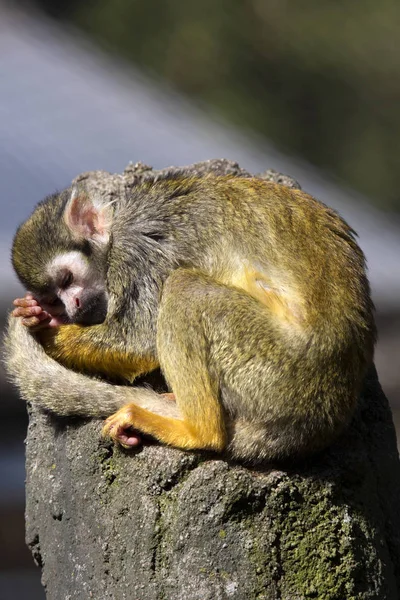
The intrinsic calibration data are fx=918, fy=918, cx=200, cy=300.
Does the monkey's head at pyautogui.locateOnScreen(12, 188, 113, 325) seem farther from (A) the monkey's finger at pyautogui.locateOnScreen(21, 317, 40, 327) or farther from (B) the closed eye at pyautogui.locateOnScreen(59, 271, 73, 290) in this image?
(A) the monkey's finger at pyautogui.locateOnScreen(21, 317, 40, 327)

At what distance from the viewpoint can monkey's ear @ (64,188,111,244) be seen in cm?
465

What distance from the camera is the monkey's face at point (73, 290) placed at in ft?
15.0

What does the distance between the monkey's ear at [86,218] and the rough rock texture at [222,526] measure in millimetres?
968

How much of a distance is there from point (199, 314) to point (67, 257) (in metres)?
0.88

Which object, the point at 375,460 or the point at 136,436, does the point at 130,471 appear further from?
the point at 375,460

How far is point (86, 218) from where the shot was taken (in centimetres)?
469

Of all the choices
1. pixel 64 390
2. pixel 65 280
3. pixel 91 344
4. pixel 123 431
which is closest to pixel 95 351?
pixel 91 344

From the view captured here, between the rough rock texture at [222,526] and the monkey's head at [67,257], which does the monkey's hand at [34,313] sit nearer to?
the monkey's head at [67,257]

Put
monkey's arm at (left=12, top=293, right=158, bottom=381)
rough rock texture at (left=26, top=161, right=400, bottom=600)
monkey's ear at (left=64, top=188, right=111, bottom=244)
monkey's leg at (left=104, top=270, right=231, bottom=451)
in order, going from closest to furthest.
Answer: rough rock texture at (left=26, top=161, right=400, bottom=600), monkey's leg at (left=104, top=270, right=231, bottom=451), monkey's arm at (left=12, top=293, right=158, bottom=381), monkey's ear at (left=64, top=188, right=111, bottom=244)

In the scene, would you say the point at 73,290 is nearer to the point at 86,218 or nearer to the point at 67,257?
the point at 67,257

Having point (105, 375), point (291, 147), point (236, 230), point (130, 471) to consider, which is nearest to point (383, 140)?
point (291, 147)

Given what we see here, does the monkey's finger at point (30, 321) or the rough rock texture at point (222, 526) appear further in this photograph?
the monkey's finger at point (30, 321)

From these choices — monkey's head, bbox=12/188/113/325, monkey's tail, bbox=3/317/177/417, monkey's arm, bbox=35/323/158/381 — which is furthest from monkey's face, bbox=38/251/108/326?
monkey's tail, bbox=3/317/177/417

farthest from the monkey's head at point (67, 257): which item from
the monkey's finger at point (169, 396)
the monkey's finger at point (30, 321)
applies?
the monkey's finger at point (169, 396)
